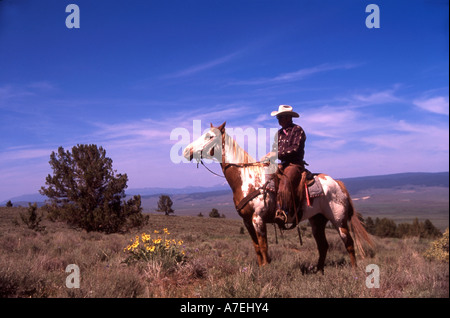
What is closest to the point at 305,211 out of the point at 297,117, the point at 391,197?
the point at 297,117

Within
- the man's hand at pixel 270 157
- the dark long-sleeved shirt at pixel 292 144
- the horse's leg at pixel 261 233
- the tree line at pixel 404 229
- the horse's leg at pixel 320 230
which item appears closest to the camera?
the horse's leg at pixel 261 233

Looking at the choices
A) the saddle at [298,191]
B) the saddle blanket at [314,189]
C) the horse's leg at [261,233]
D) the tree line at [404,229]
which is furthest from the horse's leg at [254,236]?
the tree line at [404,229]

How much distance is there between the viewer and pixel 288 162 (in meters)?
5.79

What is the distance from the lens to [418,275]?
464 cm

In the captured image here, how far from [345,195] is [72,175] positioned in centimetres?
1292

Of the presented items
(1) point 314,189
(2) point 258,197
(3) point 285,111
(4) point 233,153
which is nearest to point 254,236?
(2) point 258,197

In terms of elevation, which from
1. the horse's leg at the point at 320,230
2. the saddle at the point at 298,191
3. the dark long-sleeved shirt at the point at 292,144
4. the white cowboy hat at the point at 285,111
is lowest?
the horse's leg at the point at 320,230

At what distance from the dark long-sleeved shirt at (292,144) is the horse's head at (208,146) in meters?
1.27

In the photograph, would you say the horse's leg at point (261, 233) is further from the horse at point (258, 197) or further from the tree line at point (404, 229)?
the tree line at point (404, 229)

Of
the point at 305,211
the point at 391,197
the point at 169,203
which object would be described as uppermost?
the point at 305,211

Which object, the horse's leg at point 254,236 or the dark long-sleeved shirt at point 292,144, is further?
the horse's leg at point 254,236

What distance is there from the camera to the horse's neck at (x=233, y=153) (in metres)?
5.88

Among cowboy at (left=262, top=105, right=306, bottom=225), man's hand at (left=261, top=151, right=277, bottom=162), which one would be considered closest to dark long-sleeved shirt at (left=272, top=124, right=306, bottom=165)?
cowboy at (left=262, top=105, right=306, bottom=225)
